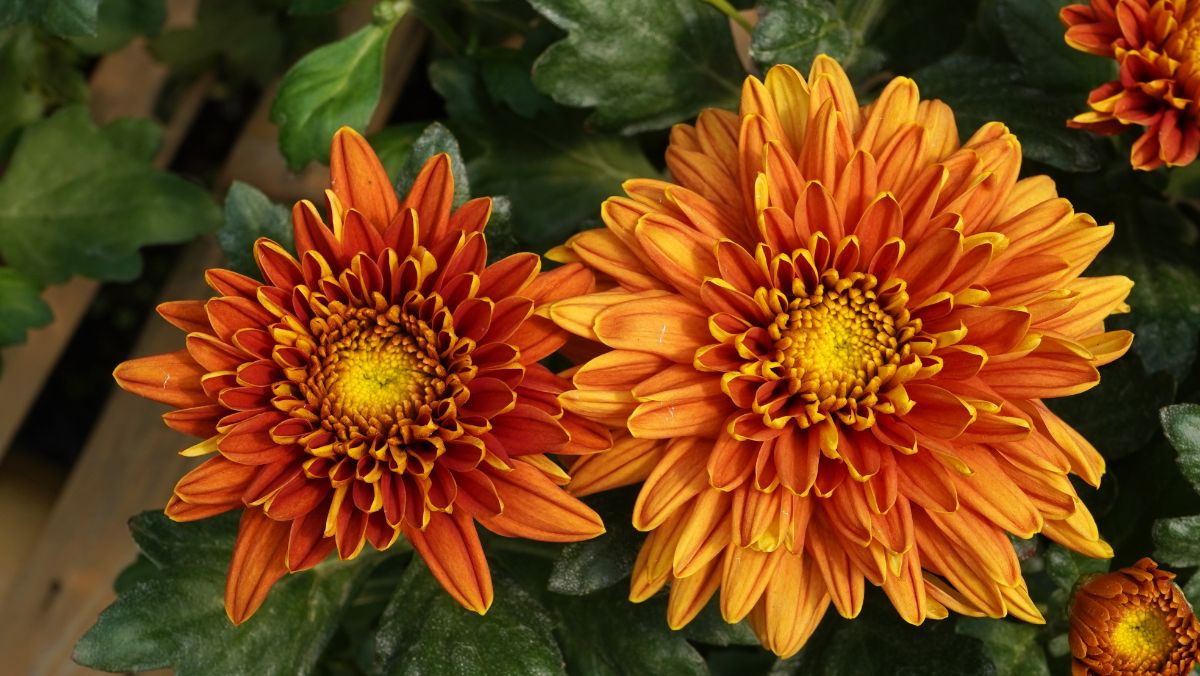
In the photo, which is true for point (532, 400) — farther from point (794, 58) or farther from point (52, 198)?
point (52, 198)

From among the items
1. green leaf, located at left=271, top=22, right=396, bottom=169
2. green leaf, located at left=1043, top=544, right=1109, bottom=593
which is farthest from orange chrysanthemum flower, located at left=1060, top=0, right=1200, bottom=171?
green leaf, located at left=271, top=22, right=396, bottom=169

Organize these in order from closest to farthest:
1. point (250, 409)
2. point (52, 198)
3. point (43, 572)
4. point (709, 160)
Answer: point (250, 409), point (709, 160), point (52, 198), point (43, 572)

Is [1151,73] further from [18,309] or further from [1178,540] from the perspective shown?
[18,309]

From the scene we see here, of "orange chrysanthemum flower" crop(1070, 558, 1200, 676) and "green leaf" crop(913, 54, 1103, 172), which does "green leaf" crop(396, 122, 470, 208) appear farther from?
"orange chrysanthemum flower" crop(1070, 558, 1200, 676)

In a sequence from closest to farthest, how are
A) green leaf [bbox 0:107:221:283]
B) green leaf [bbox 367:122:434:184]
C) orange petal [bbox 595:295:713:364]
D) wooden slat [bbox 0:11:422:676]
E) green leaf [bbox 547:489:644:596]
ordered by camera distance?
orange petal [bbox 595:295:713:364] → green leaf [bbox 547:489:644:596] → green leaf [bbox 367:122:434:184] → green leaf [bbox 0:107:221:283] → wooden slat [bbox 0:11:422:676]

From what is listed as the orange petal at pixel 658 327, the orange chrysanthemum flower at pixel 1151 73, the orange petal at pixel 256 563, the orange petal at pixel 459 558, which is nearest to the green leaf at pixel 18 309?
the orange petal at pixel 256 563

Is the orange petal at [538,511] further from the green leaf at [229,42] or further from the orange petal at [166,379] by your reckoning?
the green leaf at [229,42]

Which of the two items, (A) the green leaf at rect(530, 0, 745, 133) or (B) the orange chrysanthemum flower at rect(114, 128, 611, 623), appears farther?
(A) the green leaf at rect(530, 0, 745, 133)

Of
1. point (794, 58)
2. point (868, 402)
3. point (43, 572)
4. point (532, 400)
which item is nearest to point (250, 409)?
point (532, 400)
